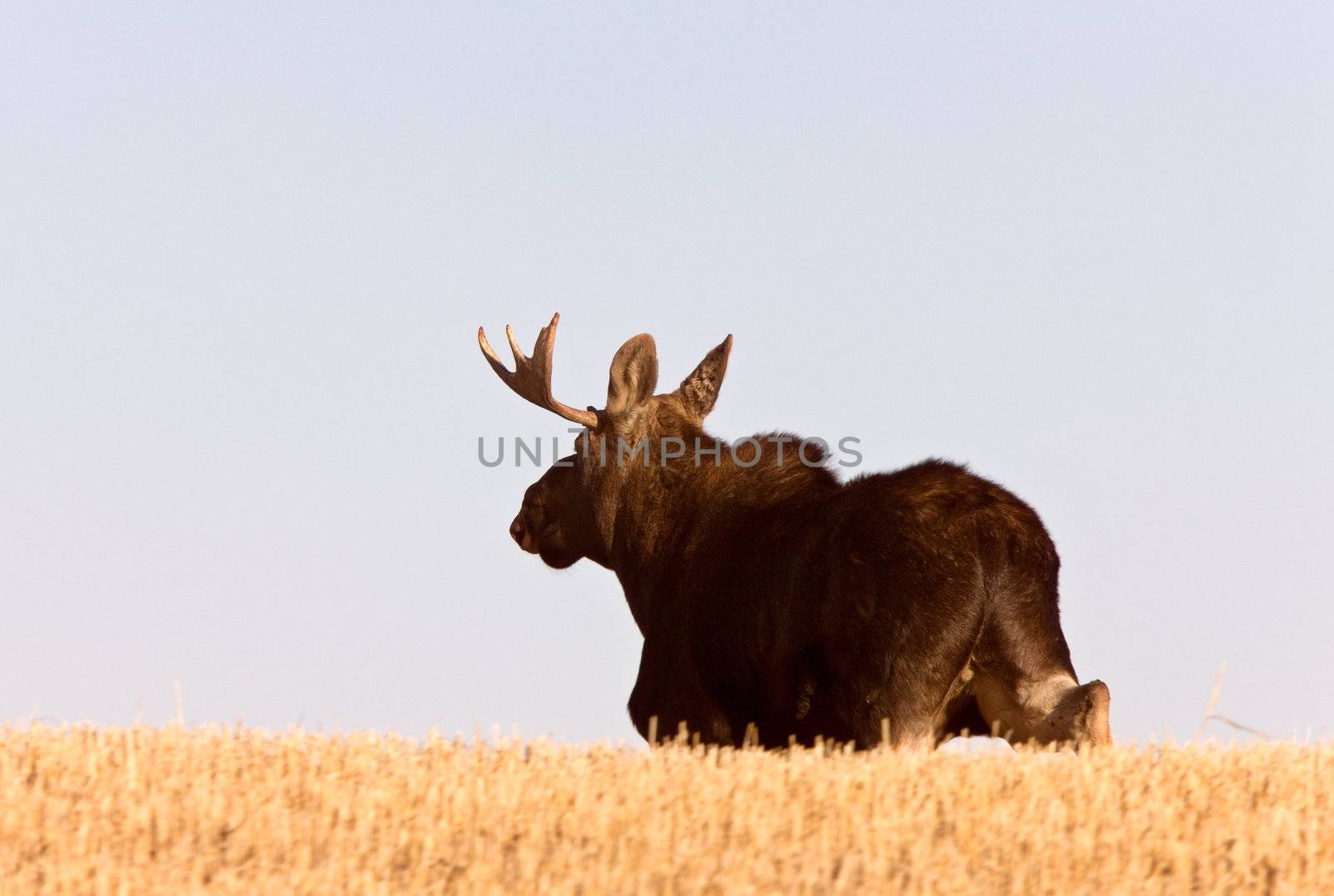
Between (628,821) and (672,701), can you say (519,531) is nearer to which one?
(672,701)

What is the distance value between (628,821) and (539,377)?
18.6 ft

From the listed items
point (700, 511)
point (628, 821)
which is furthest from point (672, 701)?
point (628, 821)

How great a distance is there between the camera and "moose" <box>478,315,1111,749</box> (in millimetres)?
7852

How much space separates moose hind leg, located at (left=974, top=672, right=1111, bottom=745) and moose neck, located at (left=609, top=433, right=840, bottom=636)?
1.64 m

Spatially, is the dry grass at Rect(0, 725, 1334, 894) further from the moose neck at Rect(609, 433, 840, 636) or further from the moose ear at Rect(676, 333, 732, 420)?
the moose ear at Rect(676, 333, 732, 420)

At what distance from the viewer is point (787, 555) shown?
8586 millimetres

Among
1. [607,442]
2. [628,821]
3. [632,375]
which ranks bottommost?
[628,821]

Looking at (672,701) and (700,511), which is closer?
(672,701)

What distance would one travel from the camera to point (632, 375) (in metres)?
10.2

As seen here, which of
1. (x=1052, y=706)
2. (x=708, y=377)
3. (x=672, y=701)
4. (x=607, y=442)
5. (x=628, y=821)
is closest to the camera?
(x=628, y=821)

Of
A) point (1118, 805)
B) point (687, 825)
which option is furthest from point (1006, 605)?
point (687, 825)

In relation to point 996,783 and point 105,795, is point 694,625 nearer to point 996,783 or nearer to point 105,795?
point 996,783

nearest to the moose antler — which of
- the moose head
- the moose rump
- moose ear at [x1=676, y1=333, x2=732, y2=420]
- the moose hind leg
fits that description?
the moose head

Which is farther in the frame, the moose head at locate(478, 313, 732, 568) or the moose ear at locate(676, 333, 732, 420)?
the moose ear at locate(676, 333, 732, 420)
